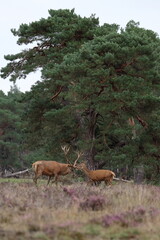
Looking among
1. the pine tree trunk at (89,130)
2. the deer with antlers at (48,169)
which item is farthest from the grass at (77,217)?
the pine tree trunk at (89,130)

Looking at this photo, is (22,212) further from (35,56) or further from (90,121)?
(35,56)

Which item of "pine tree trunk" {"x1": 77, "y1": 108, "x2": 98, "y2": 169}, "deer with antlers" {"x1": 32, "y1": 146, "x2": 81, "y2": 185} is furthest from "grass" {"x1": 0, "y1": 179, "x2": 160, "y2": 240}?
"pine tree trunk" {"x1": 77, "y1": 108, "x2": 98, "y2": 169}

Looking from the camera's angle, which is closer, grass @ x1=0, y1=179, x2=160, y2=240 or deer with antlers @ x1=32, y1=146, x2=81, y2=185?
grass @ x1=0, y1=179, x2=160, y2=240

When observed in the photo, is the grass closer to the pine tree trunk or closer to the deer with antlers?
the deer with antlers

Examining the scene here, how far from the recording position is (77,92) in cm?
2003

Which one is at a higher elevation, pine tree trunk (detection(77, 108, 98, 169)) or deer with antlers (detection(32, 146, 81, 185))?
pine tree trunk (detection(77, 108, 98, 169))

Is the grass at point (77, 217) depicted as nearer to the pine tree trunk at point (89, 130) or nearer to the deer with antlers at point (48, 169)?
the deer with antlers at point (48, 169)

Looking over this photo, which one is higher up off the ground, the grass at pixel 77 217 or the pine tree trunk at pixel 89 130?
the pine tree trunk at pixel 89 130

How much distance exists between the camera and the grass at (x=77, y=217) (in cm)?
692

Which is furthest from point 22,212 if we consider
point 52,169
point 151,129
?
point 151,129

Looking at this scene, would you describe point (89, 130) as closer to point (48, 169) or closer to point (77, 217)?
point (48, 169)

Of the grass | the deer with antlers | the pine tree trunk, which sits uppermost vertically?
the pine tree trunk

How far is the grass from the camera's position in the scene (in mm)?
6918

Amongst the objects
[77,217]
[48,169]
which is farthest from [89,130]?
[77,217]
